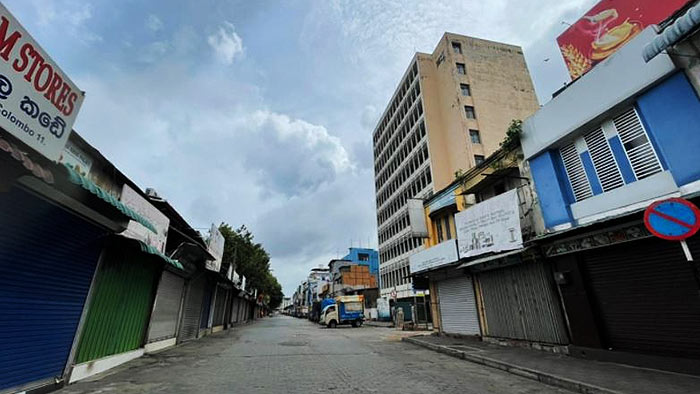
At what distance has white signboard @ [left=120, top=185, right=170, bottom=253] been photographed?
9.34 meters

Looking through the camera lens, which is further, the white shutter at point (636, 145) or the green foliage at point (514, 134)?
the green foliage at point (514, 134)

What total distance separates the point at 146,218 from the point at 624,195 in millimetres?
14758

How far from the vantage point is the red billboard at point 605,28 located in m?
8.53

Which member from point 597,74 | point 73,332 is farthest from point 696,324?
point 73,332

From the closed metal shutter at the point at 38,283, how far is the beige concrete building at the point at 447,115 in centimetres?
2858

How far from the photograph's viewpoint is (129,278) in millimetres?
9594

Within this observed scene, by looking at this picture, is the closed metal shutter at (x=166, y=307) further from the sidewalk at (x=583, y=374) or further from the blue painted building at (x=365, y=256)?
the blue painted building at (x=365, y=256)

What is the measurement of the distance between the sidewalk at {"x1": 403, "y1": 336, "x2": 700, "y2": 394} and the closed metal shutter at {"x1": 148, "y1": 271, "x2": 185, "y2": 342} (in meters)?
12.0

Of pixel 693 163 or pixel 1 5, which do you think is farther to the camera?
pixel 693 163

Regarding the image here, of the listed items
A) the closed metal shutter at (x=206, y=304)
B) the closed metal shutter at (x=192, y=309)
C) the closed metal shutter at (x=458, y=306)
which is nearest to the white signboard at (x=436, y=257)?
the closed metal shutter at (x=458, y=306)

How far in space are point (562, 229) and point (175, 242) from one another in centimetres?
1612

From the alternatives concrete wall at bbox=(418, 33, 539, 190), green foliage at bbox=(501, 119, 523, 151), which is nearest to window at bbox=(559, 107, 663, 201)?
green foliage at bbox=(501, 119, 523, 151)

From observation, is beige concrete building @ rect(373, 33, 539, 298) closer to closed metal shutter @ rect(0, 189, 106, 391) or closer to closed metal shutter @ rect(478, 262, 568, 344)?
closed metal shutter @ rect(478, 262, 568, 344)

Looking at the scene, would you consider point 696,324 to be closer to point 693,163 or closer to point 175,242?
point 693,163
